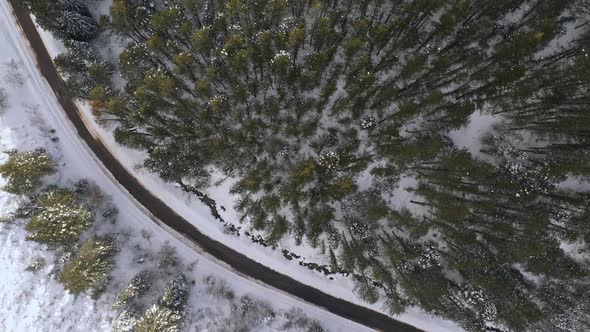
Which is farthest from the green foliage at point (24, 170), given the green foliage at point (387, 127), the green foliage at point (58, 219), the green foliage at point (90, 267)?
the green foliage at point (387, 127)

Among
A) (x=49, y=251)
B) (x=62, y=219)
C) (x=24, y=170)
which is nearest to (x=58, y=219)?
(x=62, y=219)

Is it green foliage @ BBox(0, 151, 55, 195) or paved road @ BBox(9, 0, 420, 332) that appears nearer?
green foliage @ BBox(0, 151, 55, 195)

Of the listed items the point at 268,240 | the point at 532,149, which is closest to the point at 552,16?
the point at 532,149

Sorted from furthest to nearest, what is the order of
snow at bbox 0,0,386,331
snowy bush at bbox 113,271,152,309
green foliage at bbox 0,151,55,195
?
snow at bbox 0,0,386,331, snowy bush at bbox 113,271,152,309, green foliage at bbox 0,151,55,195

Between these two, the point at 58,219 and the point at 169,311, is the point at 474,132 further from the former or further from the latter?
the point at 58,219

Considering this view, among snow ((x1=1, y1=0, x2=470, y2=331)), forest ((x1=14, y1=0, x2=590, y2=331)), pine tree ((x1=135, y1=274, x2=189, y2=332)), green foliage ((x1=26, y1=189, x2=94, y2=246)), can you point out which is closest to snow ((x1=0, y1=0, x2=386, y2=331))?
snow ((x1=1, y1=0, x2=470, y2=331))

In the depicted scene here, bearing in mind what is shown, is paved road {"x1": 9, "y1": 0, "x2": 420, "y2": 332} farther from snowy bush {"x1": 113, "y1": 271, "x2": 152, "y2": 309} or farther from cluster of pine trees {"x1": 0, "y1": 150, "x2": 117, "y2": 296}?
snowy bush {"x1": 113, "y1": 271, "x2": 152, "y2": 309}

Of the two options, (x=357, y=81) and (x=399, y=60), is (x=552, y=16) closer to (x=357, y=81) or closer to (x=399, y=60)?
(x=399, y=60)
